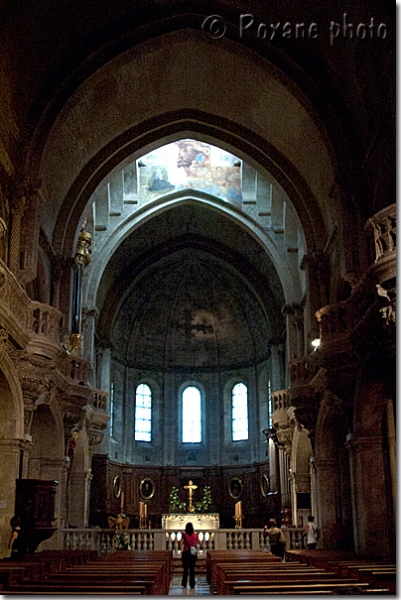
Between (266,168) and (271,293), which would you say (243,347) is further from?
(266,168)

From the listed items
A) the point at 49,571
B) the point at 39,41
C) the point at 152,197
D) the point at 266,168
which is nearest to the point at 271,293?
the point at 152,197

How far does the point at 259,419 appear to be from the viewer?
1469 inches

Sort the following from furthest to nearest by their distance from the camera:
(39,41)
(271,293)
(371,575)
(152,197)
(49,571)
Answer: (271,293) → (152,197) → (39,41) → (49,571) → (371,575)

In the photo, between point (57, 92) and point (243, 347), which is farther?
point (243, 347)

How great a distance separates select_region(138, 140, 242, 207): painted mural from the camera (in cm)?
3053

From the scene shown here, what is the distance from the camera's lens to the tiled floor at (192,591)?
1585 centimetres

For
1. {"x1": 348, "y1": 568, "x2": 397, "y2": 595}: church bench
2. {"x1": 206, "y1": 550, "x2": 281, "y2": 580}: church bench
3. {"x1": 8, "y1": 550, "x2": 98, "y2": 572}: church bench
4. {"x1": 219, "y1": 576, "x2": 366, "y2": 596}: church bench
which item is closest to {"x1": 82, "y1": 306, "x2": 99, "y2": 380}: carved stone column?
{"x1": 8, "y1": 550, "x2": 98, "y2": 572}: church bench

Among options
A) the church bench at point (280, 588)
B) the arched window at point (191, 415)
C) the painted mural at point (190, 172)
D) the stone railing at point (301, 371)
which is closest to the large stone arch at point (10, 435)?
the stone railing at point (301, 371)

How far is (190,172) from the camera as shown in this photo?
102 ft

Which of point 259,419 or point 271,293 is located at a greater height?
point 271,293

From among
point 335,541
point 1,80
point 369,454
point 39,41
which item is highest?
point 39,41

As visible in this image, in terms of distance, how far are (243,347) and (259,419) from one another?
395 cm

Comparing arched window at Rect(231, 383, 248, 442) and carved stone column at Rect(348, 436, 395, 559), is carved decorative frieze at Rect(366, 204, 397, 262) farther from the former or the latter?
arched window at Rect(231, 383, 248, 442)

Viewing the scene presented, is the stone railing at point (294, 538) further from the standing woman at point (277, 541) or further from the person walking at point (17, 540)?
the person walking at point (17, 540)
